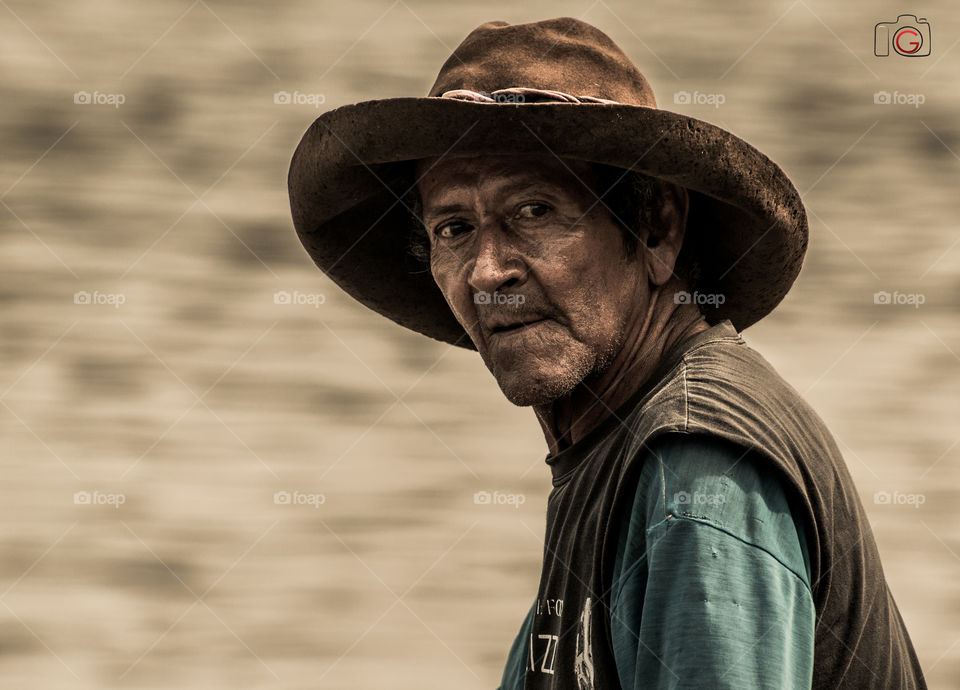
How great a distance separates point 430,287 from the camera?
2637 mm

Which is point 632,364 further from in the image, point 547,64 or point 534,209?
point 547,64

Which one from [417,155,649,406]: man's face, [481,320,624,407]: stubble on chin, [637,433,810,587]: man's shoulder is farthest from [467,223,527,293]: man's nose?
[637,433,810,587]: man's shoulder

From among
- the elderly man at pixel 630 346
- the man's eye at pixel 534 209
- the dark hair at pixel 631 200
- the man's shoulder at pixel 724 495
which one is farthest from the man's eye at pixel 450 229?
the man's shoulder at pixel 724 495

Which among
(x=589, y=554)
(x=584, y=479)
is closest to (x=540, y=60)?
(x=584, y=479)

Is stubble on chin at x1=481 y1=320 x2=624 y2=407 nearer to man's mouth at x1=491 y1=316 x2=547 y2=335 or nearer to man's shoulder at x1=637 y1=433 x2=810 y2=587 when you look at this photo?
man's mouth at x1=491 y1=316 x2=547 y2=335

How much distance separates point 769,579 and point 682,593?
3.8 inches

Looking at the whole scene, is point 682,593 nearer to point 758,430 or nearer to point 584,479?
point 758,430

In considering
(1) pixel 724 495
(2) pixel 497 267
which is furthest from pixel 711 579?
(2) pixel 497 267

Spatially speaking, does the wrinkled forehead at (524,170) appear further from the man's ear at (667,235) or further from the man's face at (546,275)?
the man's ear at (667,235)

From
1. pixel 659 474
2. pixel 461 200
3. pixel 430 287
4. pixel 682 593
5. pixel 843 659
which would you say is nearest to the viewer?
pixel 682 593

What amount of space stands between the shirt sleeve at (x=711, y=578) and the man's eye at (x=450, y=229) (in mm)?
636

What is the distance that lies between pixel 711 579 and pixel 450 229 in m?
0.86

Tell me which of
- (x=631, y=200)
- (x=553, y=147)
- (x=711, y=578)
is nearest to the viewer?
(x=711, y=578)

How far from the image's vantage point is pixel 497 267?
1966 mm
